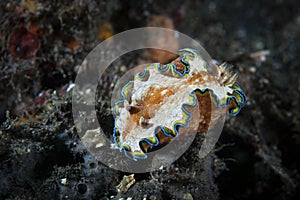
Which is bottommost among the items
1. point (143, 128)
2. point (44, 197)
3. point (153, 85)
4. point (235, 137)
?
point (235, 137)

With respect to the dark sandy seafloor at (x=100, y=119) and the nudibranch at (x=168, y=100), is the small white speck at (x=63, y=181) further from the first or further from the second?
the nudibranch at (x=168, y=100)

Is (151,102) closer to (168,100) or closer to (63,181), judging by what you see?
(168,100)

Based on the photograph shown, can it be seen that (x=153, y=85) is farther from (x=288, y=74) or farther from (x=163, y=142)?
(x=288, y=74)

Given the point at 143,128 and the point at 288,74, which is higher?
the point at 143,128

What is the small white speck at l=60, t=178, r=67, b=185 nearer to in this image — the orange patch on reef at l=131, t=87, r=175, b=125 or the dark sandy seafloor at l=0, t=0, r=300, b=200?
the dark sandy seafloor at l=0, t=0, r=300, b=200

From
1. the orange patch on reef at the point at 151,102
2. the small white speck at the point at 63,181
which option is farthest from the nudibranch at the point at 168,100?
the small white speck at the point at 63,181

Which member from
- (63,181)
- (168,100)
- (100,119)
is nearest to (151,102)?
(168,100)

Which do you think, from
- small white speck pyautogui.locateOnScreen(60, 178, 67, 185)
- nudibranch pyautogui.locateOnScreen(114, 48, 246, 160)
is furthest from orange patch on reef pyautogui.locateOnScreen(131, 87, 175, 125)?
small white speck pyautogui.locateOnScreen(60, 178, 67, 185)

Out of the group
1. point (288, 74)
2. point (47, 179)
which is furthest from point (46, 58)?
point (288, 74)
